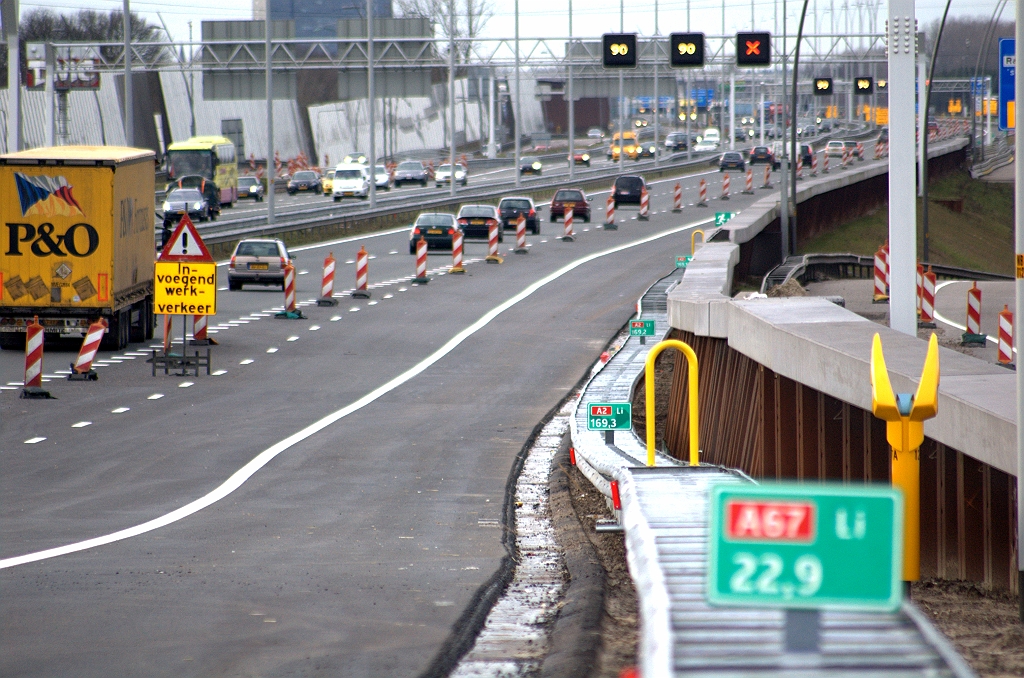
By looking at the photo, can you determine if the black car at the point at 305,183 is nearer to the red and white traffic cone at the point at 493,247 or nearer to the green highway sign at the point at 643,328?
the red and white traffic cone at the point at 493,247

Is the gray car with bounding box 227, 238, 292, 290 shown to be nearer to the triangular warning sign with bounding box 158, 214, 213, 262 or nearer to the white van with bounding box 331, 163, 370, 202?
the triangular warning sign with bounding box 158, 214, 213, 262

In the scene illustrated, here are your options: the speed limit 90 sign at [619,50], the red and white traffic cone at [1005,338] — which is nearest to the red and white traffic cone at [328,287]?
the speed limit 90 sign at [619,50]

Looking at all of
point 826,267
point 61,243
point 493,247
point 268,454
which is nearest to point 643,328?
point 268,454

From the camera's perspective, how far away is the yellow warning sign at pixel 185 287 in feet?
78.6

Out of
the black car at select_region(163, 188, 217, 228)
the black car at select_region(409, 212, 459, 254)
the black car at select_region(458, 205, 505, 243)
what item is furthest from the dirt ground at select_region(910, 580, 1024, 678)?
the black car at select_region(163, 188, 217, 228)

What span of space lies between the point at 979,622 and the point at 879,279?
2810 cm

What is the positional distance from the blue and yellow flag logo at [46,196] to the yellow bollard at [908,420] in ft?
72.9

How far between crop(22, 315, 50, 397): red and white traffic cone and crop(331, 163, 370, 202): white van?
59.4 m

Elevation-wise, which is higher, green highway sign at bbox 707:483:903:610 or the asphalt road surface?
green highway sign at bbox 707:483:903:610

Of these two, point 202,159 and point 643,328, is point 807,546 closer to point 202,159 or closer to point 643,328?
point 643,328

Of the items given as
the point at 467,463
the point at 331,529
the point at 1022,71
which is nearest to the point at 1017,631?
the point at 1022,71

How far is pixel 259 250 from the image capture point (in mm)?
38875

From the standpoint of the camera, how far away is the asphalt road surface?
29.4 feet

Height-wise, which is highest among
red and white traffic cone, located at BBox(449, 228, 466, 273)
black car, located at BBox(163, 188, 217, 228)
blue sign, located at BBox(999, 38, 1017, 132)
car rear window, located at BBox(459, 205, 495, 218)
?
blue sign, located at BBox(999, 38, 1017, 132)
